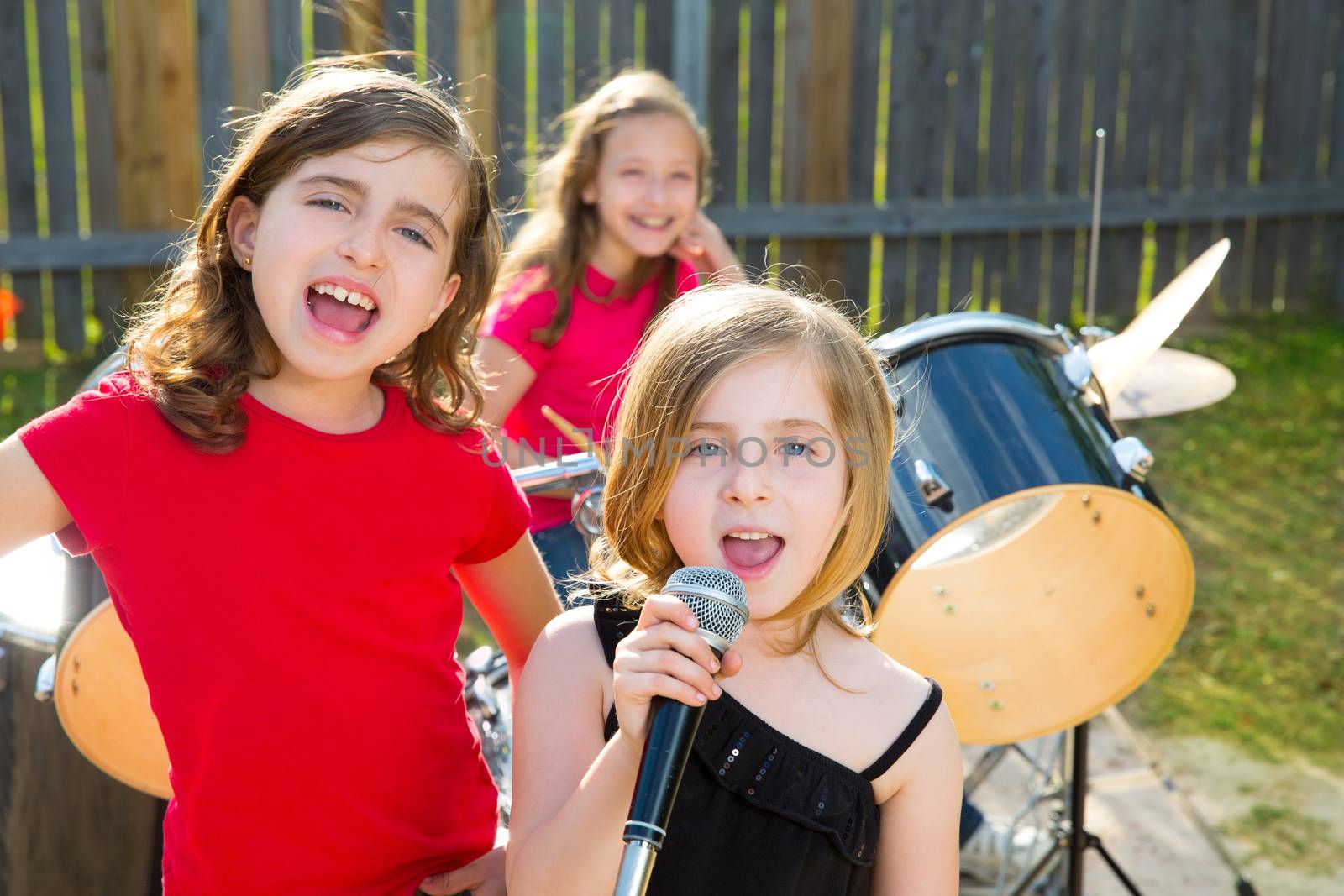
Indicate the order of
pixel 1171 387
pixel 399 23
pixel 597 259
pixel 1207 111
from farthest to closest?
pixel 1207 111 < pixel 399 23 < pixel 597 259 < pixel 1171 387

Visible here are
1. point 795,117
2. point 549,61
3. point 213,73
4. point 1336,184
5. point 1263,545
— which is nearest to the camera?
point 1263,545

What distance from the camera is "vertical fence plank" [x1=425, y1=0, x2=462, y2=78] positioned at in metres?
5.28

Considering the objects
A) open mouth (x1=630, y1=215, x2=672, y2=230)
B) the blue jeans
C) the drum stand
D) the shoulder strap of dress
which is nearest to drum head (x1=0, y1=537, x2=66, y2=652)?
the blue jeans

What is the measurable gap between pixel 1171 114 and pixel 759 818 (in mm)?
5913

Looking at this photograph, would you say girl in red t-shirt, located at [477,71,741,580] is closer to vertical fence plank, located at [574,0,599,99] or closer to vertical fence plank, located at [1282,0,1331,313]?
vertical fence plank, located at [574,0,599,99]

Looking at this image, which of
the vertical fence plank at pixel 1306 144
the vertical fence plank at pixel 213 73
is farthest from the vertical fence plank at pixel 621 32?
the vertical fence plank at pixel 1306 144

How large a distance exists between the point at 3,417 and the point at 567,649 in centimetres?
412

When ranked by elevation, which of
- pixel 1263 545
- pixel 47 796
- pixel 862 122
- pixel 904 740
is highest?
pixel 862 122

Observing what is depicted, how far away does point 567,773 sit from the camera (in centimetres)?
129

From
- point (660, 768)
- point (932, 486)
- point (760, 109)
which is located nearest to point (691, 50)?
point (760, 109)

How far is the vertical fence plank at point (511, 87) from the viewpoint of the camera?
5.34 m

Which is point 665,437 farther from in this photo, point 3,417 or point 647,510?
point 3,417

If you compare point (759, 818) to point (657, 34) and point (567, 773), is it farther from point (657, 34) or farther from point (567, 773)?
point (657, 34)

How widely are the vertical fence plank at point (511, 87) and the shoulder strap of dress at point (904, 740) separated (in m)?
4.18
